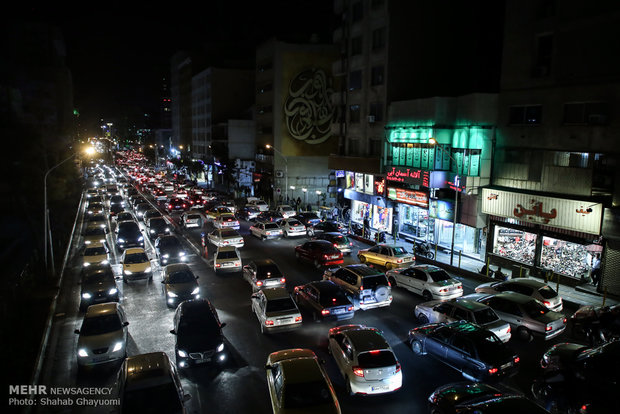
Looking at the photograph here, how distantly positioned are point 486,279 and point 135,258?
1857cm

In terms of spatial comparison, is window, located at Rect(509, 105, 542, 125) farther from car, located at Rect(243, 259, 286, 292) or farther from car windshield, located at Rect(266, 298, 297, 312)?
car windshield, located at Rect(266, 298, 297, 312)

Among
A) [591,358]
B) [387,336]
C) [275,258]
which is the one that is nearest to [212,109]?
[275,258]

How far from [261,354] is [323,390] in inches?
198

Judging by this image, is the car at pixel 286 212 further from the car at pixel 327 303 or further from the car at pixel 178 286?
the car at pixel 327 303

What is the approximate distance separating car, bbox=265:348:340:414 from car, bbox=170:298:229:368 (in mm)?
3237

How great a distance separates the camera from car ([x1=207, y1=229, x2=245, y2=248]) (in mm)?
30623

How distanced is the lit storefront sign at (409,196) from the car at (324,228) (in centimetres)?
463

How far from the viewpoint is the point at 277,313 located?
1641 cm

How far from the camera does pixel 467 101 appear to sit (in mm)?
28391

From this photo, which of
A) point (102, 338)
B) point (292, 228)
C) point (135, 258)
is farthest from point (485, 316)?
point (292, 228)

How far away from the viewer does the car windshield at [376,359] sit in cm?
1226

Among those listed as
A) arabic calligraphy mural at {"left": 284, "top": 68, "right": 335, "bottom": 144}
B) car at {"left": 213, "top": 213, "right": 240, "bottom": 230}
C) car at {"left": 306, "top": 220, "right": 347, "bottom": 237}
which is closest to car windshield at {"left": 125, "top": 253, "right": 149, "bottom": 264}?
car at {"left": 213, "top": 213, "right": 240, "bottom": 230}

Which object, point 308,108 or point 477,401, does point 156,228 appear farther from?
point 308,108

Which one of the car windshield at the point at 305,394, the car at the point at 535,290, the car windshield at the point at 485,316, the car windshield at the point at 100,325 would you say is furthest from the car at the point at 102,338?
the car at the point at 535,290
